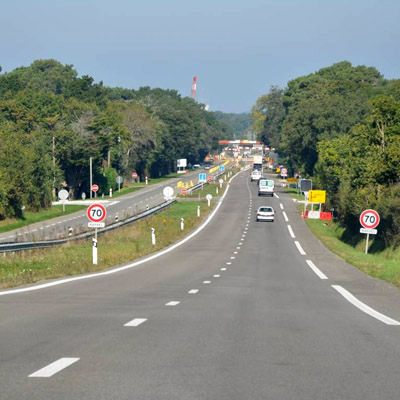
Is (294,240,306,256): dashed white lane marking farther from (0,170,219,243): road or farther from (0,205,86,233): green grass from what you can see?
(0,205,86,233): green grass

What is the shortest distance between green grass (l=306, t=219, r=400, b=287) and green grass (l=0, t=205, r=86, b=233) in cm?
2315

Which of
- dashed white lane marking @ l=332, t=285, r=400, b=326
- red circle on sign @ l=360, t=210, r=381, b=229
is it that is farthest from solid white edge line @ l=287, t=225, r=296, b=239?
dashed white lane marking @ l=332, t=285, r=400, b=326

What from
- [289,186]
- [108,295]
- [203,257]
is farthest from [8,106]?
[108,295]

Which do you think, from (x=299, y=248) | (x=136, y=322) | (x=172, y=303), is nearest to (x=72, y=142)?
(x=299, y=248)

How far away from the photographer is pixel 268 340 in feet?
29.7

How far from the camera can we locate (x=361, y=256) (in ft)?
106

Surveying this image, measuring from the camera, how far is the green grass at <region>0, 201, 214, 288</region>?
20375 mm

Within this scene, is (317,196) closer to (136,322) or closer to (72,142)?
(72,142)

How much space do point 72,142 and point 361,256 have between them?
63.7m

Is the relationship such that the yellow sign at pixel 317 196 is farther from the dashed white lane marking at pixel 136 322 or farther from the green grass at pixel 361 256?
the dashed white lane marking at pixel 136 322

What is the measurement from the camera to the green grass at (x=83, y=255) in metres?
20.4

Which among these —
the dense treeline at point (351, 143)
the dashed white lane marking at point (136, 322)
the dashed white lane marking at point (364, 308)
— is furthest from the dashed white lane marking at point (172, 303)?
the dense treeline at point (351, 143)

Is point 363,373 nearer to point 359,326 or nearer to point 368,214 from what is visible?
point 359,326

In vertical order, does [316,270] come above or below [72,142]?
below
